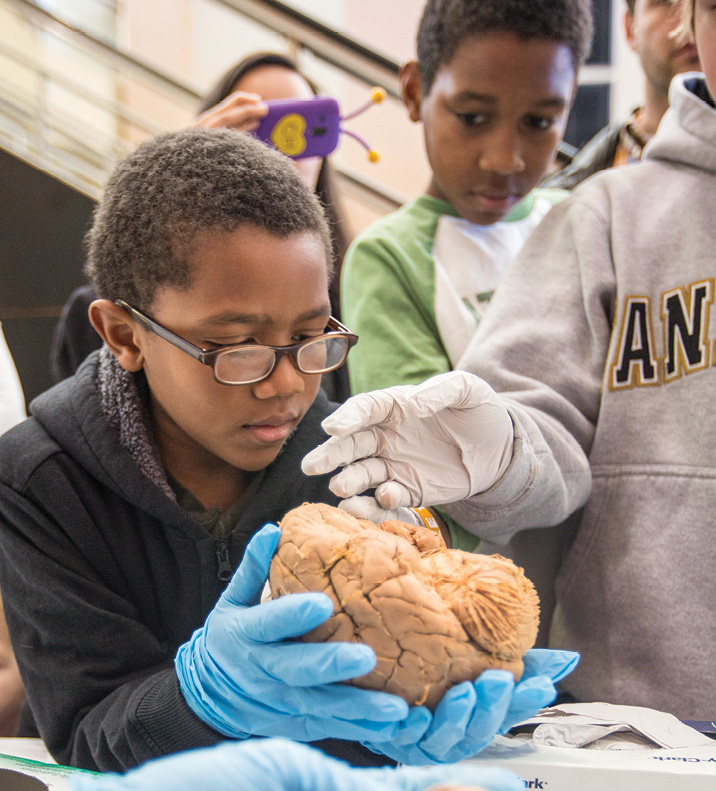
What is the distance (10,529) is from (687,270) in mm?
1049

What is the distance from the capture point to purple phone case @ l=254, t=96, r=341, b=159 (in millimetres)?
1555

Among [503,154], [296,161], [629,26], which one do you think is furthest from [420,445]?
[629,26]

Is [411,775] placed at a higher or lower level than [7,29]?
lower

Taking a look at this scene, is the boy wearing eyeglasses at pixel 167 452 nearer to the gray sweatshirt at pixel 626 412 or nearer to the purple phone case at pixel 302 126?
the gray sweatshirt at pixel 626 412

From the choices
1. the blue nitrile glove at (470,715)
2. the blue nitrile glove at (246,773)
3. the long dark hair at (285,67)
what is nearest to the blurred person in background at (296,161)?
the long dark hair at (285,67)

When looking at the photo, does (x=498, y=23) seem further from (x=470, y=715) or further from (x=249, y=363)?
(x=470, y=715)

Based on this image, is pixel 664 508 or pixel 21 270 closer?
pixel 664 508

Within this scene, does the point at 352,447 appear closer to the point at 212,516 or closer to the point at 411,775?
the point at 212,516

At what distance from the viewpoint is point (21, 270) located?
2.59 m

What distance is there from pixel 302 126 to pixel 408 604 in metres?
1.16

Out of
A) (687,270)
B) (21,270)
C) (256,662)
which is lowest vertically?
(21,270)

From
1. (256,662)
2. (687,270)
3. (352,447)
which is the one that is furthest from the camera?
(687,270)

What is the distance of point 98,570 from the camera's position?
102 centimetres

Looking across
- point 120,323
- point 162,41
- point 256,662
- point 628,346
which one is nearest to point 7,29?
point 162,41
